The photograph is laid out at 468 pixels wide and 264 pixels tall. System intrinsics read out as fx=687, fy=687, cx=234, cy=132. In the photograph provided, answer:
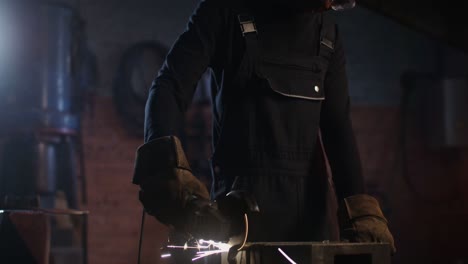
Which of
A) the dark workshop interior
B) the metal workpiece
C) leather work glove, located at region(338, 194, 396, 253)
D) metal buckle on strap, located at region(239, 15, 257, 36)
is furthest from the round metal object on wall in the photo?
the metal workpiece

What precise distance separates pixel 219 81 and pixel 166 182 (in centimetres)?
57

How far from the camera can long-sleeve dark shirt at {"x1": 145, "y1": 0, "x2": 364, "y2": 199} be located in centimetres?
167

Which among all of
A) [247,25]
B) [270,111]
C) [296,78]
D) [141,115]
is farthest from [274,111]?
[141,115]

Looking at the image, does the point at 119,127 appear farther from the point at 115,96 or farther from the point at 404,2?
the point at 404,2

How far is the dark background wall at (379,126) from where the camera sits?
5766 millimetres

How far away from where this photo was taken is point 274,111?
1883 mm

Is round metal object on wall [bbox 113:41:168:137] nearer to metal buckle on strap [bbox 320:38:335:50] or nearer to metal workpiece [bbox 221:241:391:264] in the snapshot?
metal buckle on strap [bbox 320:38:335:50]

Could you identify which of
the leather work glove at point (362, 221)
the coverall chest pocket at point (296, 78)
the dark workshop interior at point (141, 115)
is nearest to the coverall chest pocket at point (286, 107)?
the coverall chest pocket at point (296, 78)

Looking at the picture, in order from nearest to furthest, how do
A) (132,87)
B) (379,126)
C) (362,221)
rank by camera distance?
(362,221) < (132,87) < (379,126)

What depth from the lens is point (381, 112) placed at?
20.7 ft

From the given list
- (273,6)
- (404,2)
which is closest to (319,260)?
(273,6)

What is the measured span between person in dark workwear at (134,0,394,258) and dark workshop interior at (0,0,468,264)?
8.56 feet

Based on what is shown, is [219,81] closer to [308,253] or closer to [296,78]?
[296,78]

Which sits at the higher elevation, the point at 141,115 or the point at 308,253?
the point at 141,115
